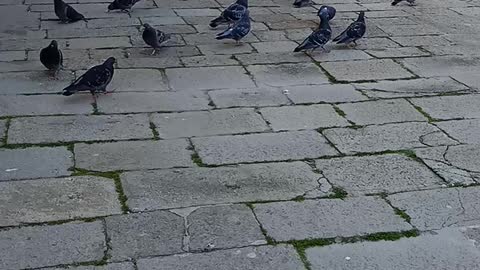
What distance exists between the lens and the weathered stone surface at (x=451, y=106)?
17.7ft

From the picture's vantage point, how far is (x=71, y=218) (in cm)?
376

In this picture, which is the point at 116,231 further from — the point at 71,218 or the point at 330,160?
the point at 330,160

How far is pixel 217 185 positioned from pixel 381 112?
179 centimetres

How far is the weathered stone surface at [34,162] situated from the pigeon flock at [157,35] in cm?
105

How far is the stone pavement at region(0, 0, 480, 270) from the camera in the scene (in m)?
3.51

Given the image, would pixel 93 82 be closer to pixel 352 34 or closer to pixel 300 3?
pixel 352 34

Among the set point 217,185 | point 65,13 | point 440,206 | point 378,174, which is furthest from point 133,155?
point 65,13

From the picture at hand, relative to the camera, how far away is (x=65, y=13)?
8008 mm

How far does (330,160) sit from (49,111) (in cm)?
212

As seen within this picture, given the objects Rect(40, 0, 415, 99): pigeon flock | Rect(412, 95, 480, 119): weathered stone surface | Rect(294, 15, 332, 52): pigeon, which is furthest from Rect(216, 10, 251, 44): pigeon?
Rect(412, 95, 480, 119): weathered stone surface

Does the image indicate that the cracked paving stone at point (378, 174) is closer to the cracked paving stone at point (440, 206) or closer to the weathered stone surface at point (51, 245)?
the cracked paving stone at point (440, 206)

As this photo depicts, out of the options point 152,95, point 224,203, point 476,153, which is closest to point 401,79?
point 476,153

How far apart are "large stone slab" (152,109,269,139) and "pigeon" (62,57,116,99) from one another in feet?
1.97

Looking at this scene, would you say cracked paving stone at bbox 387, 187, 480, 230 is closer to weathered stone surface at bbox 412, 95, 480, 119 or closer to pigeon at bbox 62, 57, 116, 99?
weathered stone surface at bbox 412, 95, 480, 119
